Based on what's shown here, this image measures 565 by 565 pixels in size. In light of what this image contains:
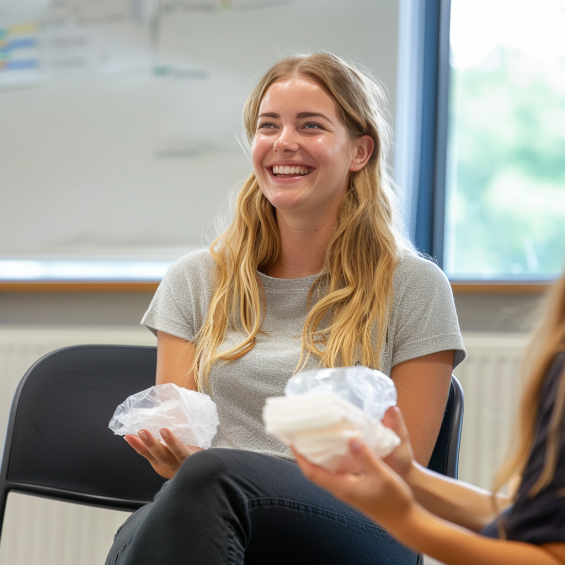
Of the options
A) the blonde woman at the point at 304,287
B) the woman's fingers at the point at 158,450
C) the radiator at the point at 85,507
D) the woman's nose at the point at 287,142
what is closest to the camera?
the woman's fingers at the point at 158,450

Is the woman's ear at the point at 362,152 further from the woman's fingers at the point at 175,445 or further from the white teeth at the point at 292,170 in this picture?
the woman's fingers at the point at 175,445

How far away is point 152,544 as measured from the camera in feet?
2.81

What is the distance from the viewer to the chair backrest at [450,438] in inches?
46.3

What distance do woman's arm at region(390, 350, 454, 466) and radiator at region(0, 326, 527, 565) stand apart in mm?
566

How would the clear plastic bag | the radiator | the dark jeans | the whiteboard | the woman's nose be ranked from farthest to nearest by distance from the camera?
the whiteboard < the radiator < the woman's nose < the dark jeans < the clear plastic bag

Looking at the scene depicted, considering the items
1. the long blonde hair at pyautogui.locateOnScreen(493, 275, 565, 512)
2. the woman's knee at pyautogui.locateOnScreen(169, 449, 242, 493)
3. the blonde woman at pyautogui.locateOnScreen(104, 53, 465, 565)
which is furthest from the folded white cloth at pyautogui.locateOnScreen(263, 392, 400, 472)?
the blonde woman at pyautogui.locateOnScreen(104, 53, 465, 565)

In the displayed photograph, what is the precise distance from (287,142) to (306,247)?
22 centimetres

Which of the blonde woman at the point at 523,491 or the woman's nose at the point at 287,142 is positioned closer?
the blonde woman at the point at 523,491

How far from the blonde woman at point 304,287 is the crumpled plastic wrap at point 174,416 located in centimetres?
4

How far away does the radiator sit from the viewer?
1747 mm

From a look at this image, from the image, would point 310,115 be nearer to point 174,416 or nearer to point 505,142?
point 174,416

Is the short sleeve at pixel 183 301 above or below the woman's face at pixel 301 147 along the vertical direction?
below

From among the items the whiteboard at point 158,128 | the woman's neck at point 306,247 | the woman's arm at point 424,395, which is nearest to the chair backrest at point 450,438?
the woman's arm at point 424,395

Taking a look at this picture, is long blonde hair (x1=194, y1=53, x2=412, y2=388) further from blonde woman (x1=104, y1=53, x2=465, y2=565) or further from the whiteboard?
the whiteboard
